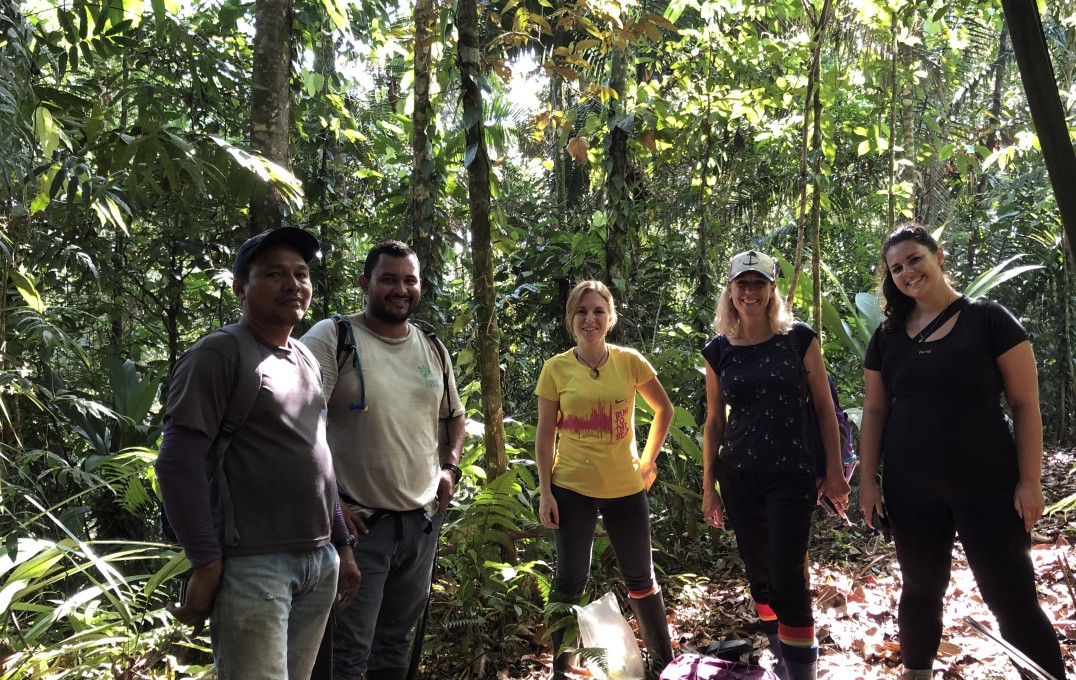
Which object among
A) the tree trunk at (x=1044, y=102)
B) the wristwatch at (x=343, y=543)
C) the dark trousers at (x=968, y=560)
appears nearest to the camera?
the tree trunk at (x=1044, y=102)

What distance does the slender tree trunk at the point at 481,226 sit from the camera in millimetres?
3725

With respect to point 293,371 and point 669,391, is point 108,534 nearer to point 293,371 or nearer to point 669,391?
point 293,371

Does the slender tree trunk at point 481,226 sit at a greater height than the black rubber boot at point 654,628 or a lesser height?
greater

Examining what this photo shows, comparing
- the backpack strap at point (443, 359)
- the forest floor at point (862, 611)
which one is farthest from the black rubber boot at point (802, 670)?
the backpack strap at point (443, 359)

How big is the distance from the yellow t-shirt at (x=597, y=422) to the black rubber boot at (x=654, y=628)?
535 mm

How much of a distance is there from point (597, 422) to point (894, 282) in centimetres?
137

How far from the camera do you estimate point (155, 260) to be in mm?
5922

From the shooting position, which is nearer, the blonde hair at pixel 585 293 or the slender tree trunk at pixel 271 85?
the blonde hair at pixel 585 293

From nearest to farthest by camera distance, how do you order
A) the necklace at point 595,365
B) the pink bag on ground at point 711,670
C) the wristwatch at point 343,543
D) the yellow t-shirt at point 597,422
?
the wristwatch at point 343,543
the pink bag on ground at point 711,670
the yellow t-shirt at point 597,422
the necklace at point 595,365

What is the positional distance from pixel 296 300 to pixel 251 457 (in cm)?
47

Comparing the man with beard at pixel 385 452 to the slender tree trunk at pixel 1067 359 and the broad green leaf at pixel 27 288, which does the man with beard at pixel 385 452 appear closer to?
the broad green leaf at pixel 27 288

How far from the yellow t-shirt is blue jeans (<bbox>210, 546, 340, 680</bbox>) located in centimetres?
152

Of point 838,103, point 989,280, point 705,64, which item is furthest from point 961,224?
point 705,64

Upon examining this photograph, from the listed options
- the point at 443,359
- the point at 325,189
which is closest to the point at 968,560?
the point at 443,359
